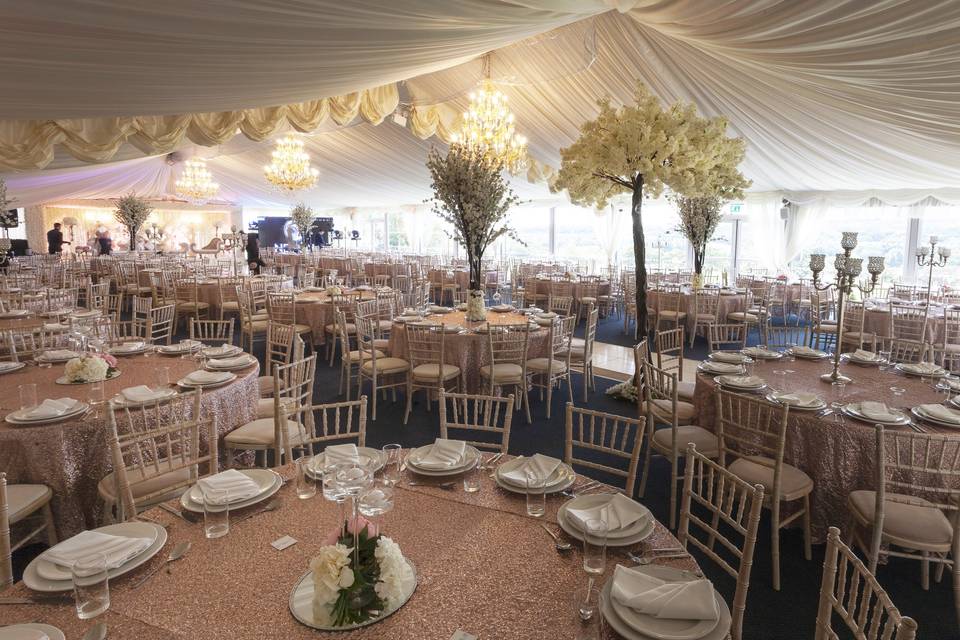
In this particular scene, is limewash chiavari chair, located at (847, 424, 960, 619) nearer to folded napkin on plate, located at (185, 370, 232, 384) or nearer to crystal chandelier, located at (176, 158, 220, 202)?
folded napkin on plate, located at (185, 370, 232, 384)

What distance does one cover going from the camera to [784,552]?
3324 millimetres

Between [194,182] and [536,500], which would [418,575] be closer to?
[536,500]

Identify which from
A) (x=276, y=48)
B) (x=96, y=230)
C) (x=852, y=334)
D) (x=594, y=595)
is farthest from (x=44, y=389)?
(x=96, y=230)

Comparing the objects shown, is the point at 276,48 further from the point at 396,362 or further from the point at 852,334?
the point at 852,334

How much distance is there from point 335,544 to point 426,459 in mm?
947

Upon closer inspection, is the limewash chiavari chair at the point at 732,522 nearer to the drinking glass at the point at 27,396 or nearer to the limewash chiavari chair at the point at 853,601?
the limewash chiavari chair at the point at 853,601

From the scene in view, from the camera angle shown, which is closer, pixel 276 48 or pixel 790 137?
pixel 276 48

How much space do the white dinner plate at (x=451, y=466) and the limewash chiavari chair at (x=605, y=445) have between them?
479 millimetres

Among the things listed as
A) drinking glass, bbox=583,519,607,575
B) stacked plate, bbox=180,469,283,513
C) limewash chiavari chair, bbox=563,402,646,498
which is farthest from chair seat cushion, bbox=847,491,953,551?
stacked plate, bbox=180,469,283,513

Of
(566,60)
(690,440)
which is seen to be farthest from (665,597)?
(566,60)

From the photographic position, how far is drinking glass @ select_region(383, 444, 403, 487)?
227cm

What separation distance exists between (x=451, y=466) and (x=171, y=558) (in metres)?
1.01

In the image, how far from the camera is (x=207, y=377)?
148 inches

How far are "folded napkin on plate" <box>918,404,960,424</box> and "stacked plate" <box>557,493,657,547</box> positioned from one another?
7.44 feet
